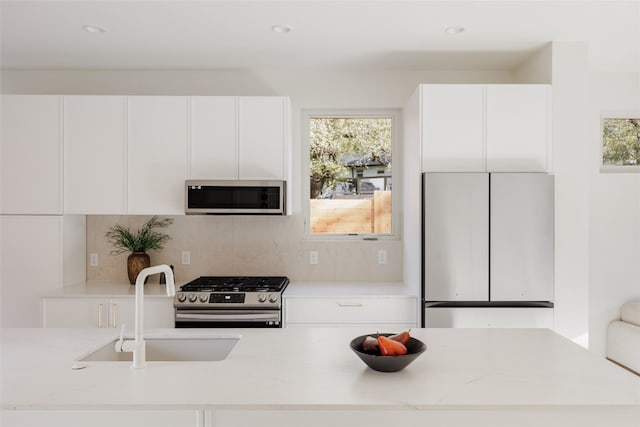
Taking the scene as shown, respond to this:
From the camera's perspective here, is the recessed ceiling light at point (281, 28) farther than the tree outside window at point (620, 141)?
No

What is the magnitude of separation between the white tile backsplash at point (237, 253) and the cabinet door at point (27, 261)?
1.41 feet

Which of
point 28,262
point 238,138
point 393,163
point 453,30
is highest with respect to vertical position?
point 453,30

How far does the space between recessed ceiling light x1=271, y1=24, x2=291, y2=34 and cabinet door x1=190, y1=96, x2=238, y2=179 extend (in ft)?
2.13

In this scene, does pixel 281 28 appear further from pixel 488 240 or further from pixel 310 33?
pixel 488 240

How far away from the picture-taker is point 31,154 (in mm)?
3318

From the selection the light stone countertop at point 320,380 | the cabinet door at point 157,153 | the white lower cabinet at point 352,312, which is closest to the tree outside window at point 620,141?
the white lower cabinet at point 352,312

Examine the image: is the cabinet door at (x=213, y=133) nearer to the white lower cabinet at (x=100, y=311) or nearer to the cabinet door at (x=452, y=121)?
the white lower cabinet at (x=100, y=311)

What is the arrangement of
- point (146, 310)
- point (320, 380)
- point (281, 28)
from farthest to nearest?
point (146, 310)
point (281, 28)
point (320, 380)

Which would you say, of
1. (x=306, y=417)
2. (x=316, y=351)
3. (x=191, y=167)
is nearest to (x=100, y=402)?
(x=306, y=417)

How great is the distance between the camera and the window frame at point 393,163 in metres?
3.81

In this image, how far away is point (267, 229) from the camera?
3779 mm

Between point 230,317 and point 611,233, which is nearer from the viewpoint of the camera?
point 230,317

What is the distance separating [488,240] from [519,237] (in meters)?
0.21

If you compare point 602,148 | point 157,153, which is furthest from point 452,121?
point 157,153
